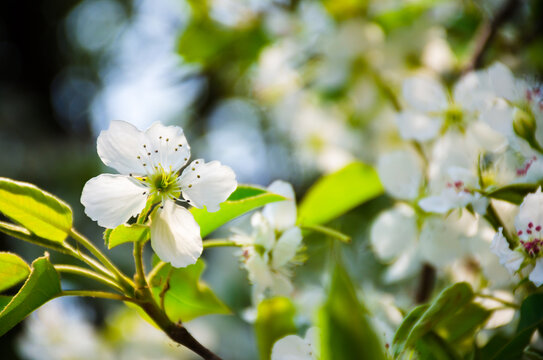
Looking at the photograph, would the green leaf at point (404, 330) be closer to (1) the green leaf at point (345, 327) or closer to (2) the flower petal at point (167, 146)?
(1) the green leaf at point (345, 327)

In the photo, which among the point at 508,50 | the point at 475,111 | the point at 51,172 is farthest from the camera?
the point at 51,172

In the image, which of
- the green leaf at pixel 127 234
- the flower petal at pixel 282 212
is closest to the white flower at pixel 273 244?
the flower petal at pixel 282 212

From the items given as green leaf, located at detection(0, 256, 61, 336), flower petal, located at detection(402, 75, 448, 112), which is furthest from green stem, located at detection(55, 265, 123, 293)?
flower petal, located at detection(402, 75, 448, 112)

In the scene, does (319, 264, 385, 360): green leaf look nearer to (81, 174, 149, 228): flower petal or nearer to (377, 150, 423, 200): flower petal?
(81, 174, 149, 228): flower petal

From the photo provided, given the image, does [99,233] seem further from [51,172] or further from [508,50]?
[508,50]

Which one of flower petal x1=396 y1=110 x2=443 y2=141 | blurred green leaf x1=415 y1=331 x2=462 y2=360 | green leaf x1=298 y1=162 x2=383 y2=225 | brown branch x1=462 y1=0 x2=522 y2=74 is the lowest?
blurred green leaf x1=415 y1=331 x2=462 y2=360

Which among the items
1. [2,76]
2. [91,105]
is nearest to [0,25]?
[2,76]
